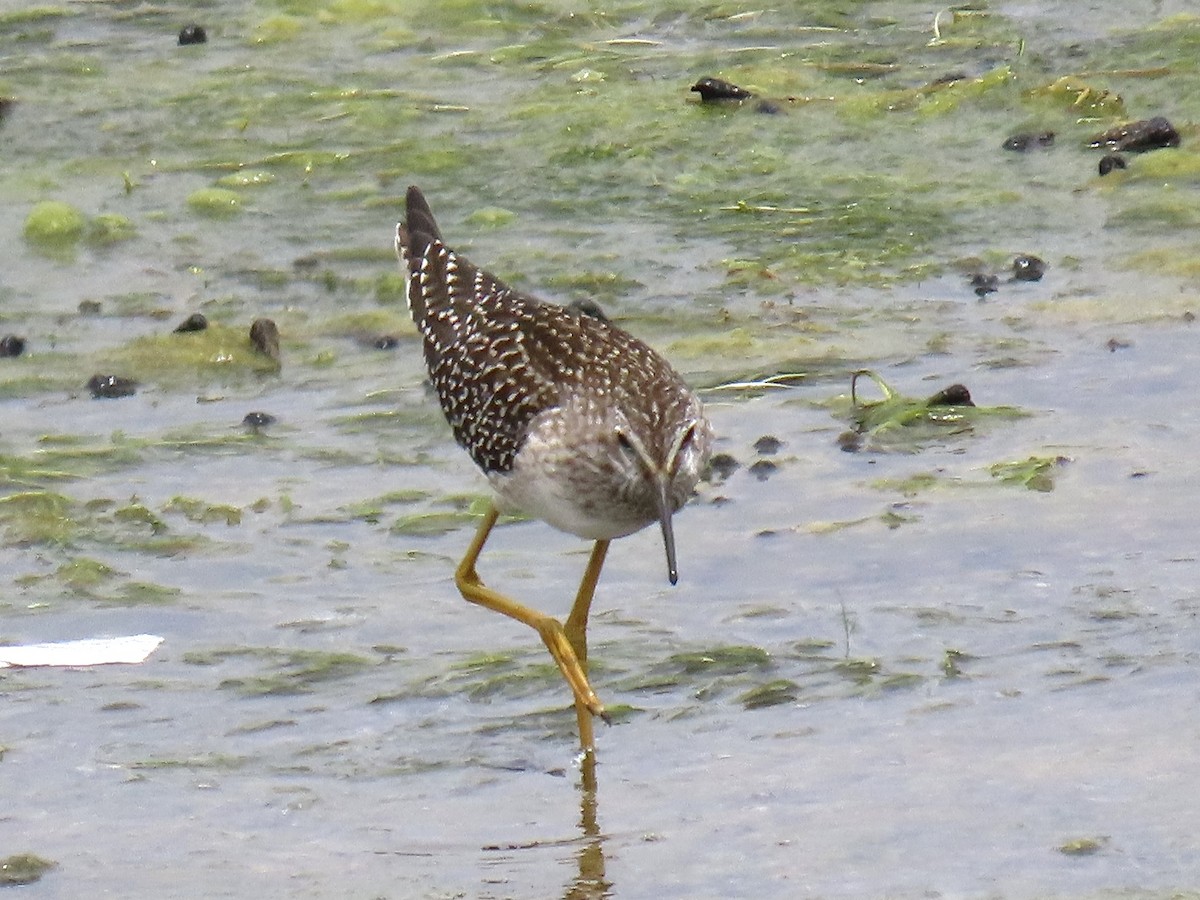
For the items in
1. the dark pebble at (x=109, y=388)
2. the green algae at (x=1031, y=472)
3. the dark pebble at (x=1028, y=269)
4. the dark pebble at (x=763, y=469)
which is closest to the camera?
the green algae at (x=1031, y=472)

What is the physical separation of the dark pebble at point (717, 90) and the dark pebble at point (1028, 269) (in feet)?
8.30

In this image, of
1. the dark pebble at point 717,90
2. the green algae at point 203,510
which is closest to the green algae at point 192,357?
the green algae at point 203,510

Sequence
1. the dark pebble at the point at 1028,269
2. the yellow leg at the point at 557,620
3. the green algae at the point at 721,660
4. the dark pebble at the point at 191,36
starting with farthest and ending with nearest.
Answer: the dark pebble at the point at 191,36
the dark pebble at the point at 1028,269
the green algae at the point at 721,660
the yellow leg at the point at 557,620

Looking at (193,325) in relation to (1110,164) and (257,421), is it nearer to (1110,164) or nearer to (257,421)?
(257,421)

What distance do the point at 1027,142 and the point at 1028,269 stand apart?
1618 mm

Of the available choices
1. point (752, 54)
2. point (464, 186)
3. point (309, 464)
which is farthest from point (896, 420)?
point (752, 54)

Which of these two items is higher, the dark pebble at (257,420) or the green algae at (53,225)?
the green algae at (53,225)

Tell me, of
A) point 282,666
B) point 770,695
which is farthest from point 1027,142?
point 282,666

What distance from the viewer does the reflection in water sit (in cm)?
511

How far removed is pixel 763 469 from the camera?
7.61 m

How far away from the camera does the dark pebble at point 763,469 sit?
24.9 feet

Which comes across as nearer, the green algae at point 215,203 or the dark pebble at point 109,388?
the dark pebble at point 109,388

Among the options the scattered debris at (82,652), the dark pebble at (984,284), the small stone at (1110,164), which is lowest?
the scattered debris at (82,652)

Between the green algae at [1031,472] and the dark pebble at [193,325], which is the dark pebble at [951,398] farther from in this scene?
the dark pebble at [193,325]
